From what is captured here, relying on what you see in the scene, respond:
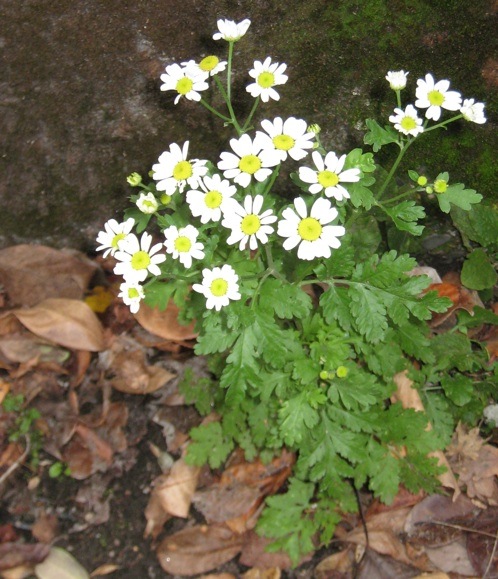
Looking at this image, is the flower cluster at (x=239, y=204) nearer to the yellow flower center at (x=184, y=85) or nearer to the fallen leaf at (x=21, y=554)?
the yellow flower center at (x=184, y=85)

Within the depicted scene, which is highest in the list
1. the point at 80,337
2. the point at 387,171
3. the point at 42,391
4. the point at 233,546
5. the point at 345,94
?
the point at 345,94

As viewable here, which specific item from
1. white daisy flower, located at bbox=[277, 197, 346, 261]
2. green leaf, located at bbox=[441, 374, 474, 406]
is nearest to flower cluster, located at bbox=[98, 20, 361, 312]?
white daisy flower, located at bbox=[277, 197, 346, 261]

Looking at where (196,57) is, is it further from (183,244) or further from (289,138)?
(183,244)

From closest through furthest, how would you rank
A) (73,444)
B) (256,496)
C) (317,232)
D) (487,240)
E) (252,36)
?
1. (317,232)
2. (252,36)
3. (487,240)
4. (256,496)
5. (73,444)

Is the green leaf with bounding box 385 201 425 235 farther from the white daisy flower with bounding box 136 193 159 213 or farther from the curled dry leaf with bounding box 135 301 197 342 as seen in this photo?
the curled dry leaf with bounding box 135 301 197 342

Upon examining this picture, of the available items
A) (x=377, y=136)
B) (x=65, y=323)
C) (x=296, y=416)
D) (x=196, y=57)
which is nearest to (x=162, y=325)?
(x=65, y=323)

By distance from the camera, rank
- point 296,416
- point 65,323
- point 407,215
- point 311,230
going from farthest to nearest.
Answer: point 65,323 < point 296,416 < point 407,215 < point 311,230

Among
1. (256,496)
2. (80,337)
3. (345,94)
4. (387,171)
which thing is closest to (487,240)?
(387,171)

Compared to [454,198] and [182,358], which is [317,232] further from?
[182,358]

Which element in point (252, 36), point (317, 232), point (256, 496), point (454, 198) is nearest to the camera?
point (317, 232)
